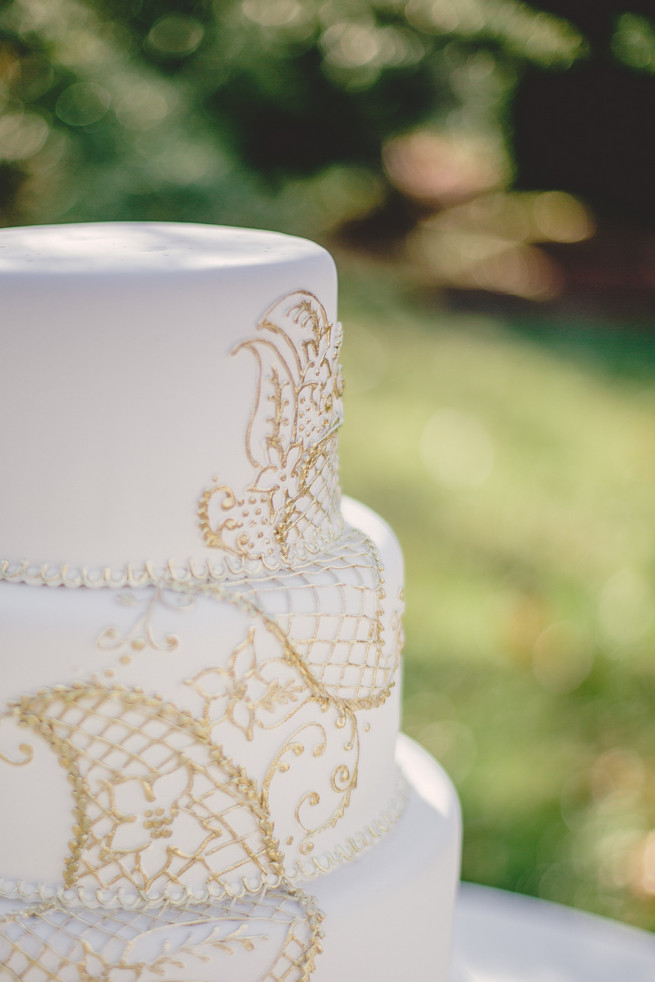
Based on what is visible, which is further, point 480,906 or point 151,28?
point 151,28

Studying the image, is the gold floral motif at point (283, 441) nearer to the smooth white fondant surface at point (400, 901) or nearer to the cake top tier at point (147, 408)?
the cake top tier at point (147, 408)

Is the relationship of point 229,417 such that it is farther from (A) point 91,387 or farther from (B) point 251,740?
(B) point 251,740

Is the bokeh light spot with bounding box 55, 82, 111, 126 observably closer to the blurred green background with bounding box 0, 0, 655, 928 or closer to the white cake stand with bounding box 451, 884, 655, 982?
the blurred green background with bounding box 0, 0, 655, 928

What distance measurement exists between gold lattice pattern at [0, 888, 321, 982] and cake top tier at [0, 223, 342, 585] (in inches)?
15.4

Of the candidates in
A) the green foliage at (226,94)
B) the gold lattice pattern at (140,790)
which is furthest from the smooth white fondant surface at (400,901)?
the green foliage at (226,94)

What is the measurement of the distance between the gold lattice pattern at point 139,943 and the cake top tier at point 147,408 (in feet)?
1.29

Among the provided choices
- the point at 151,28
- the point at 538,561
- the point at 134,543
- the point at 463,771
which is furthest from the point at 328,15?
the point at 134,543

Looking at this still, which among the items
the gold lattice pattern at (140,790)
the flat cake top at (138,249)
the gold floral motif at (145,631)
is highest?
the flat cake top at (138,249)

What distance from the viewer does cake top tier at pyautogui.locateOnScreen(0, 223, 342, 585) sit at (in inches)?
44.2

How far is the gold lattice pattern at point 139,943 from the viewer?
1.14 meters

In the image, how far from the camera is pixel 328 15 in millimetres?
6973

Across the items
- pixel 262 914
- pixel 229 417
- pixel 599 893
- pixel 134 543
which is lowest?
pixel 599 893

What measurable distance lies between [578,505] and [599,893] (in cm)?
235

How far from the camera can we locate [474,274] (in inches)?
336
